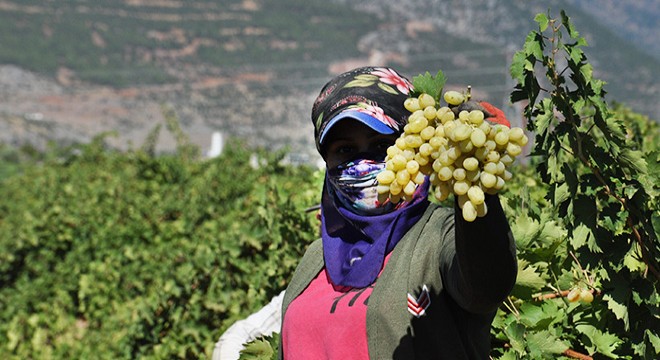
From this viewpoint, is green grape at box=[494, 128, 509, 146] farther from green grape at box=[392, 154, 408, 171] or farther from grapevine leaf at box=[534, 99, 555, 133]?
grapevine leaf at box=[534, 99, 555, 133]

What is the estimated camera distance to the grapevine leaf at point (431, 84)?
1426 millimetres

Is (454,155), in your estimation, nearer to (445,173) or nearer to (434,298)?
(445,173)

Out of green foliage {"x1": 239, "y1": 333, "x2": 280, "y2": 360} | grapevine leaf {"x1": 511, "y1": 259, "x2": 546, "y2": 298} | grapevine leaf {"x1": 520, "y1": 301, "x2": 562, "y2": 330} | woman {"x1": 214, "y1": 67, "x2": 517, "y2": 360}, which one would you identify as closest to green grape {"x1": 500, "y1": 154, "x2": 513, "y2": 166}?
woman {"x1": 214, "y1": 67, "x2": 517, "y2": 360}

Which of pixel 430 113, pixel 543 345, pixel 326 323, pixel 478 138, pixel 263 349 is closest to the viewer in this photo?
pixel 478 138

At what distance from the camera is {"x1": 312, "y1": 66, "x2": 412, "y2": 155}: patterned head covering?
6.27ft

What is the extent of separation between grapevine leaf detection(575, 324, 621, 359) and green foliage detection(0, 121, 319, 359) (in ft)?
5.21

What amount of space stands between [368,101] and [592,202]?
540mm

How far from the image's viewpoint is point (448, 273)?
1.61 meters

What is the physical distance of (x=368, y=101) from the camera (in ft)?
6.31

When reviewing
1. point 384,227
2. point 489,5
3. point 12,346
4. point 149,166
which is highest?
point 384,227

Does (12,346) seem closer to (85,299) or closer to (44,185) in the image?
(85,299)

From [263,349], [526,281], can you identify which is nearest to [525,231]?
[526,281]

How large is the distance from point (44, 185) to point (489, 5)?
79859 mm

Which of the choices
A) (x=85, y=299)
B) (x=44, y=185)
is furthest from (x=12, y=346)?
(x=44, y=185)
